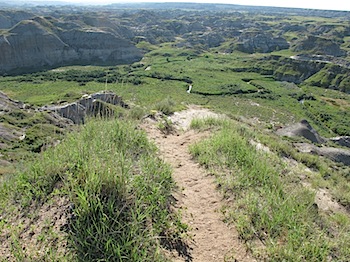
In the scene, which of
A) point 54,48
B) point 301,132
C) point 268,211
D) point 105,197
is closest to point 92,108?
point 268,211

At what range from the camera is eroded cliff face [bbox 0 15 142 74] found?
77.6 meters

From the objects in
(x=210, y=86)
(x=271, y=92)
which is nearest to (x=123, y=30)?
(x=210, y=86)

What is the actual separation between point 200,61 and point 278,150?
83.3 metres

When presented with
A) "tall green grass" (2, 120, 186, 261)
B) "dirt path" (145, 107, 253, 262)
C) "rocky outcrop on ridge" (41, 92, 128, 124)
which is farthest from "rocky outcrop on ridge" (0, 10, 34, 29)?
"tall green grass" (2, 120, 186, 261)

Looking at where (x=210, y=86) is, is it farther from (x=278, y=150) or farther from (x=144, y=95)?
(x=278, y=150)

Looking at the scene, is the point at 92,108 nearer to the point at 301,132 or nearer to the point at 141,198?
the point at 141,198

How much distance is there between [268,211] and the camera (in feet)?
18.9

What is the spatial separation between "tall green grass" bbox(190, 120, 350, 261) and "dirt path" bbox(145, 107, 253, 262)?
8.2 inches

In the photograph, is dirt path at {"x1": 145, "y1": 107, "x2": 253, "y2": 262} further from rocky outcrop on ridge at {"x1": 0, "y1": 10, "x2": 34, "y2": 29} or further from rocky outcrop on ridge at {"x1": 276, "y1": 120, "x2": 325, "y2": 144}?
rocky outcrop on ridge at {"x1": 0, "y1": 10, "x2": 34, "y2": 29}

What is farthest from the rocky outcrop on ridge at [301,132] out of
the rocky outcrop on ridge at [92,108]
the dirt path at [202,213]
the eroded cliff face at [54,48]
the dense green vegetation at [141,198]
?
the eroded cliff face at [54,48]

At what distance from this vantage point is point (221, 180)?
6.86 m

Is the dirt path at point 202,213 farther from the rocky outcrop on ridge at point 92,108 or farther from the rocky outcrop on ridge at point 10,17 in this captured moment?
the rocky outcrop on ridge at point 10,17

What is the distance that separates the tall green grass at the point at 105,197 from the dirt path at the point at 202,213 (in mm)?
329

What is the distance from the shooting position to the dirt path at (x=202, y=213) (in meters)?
4.95
